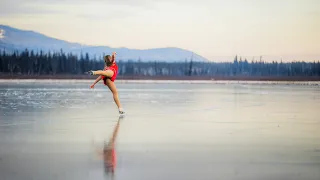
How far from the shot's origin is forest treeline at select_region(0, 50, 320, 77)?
94.3 m

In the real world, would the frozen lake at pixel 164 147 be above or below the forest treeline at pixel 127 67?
below

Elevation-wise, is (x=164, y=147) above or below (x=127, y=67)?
below

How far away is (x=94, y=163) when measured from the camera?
16.5 ft

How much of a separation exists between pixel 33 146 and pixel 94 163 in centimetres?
139

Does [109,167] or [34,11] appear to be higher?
[34,11]

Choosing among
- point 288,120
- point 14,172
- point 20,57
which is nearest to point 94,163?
point 14,172

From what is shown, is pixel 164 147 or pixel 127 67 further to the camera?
pixel 127 67

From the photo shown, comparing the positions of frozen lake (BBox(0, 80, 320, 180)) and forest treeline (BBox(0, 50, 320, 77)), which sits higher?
forest treeline (BBox(0, 50, 320, 77))

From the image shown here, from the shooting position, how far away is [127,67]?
4429 inches

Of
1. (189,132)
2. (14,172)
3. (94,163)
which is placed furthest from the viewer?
(189,132)

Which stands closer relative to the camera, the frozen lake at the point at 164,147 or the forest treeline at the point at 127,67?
the frozen lake at the point at 164,147

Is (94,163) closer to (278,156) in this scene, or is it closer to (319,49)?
(278,156)

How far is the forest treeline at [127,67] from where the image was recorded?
94.3 m

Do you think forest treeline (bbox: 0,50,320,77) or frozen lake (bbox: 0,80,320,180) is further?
forest treeline (bbox: 0,50,320,77)
